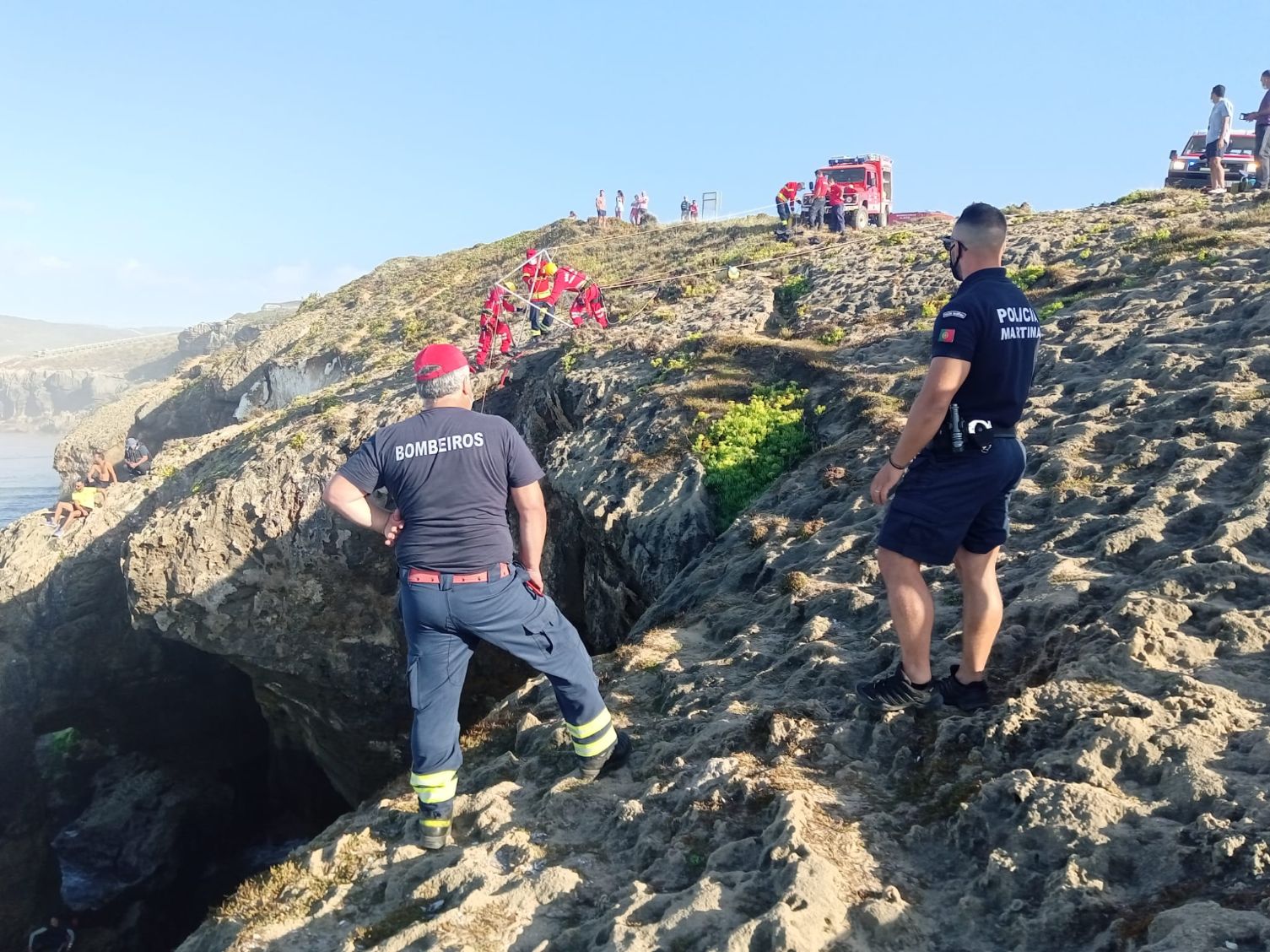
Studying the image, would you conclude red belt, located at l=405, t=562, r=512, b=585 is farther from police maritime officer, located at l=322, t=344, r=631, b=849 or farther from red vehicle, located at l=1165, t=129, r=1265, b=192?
red vehicle, located at l=1165, t=129, r=1265, b=192

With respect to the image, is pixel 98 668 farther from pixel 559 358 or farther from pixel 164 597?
pixel 559 358

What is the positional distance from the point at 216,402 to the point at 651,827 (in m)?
33.0

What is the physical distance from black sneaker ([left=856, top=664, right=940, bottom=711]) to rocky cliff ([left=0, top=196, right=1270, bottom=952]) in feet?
0.29

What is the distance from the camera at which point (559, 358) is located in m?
14.6

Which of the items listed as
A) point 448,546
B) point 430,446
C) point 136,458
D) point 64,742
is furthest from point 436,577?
point 136,458

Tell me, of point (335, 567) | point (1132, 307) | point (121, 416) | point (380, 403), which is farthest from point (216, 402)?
point (1132, 307)

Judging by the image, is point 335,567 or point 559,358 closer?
point 335,567

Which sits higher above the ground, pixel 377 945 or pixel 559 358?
pixel 559 358

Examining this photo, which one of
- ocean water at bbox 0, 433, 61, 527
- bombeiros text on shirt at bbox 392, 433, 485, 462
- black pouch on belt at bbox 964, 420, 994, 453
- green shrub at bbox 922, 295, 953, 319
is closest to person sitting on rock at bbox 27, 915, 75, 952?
bombeiros text on shirt at bbox 392, 433, 485, 462

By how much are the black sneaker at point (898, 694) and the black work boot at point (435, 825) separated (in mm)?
2188

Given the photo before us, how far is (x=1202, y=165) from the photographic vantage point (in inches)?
720

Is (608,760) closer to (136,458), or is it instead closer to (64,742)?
(64,742)

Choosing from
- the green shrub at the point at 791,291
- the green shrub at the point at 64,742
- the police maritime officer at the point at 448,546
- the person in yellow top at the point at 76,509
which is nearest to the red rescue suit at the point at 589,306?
the green shrub at the point at 791,291

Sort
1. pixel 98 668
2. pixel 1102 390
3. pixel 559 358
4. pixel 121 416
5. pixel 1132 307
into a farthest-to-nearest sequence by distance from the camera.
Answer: pixel 121 416 < pixel 98 668 < pixel 559 358 < pixel 1132 307 < pixel 1102 390
